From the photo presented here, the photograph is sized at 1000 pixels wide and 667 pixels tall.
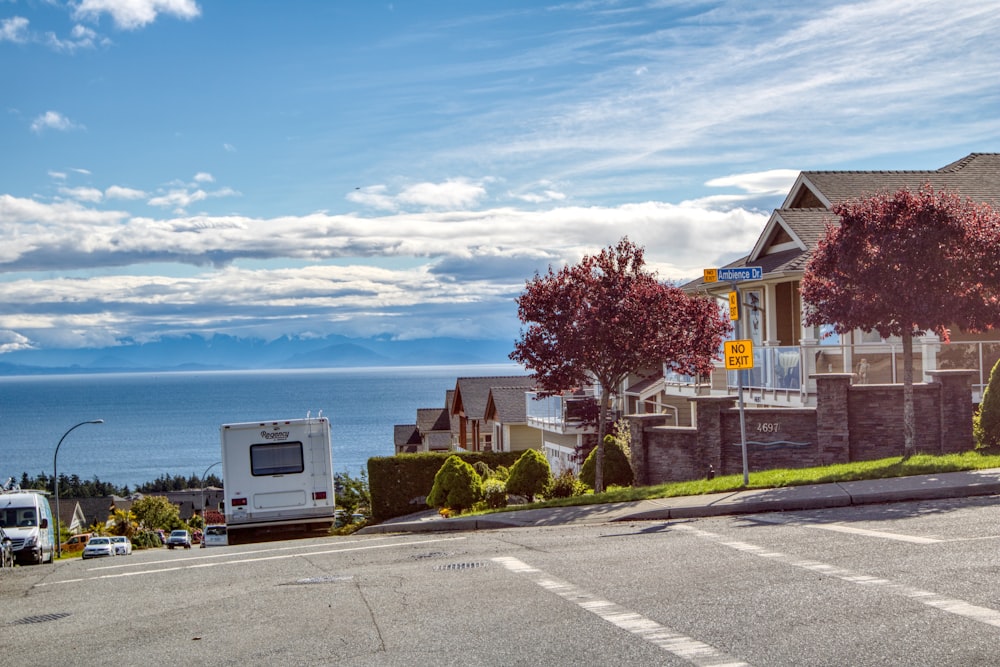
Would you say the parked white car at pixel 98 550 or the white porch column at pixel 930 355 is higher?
the white porch column at pixel 930 355

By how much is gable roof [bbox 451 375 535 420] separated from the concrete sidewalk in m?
35.9

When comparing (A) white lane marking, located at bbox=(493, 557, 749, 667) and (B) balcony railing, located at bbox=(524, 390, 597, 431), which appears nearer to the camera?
(A) white lane marking, located at bbox=(493, 557, 749, 667)

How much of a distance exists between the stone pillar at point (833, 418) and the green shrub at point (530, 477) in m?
7.11

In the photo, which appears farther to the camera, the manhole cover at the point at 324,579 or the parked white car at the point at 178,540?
the parked white car at the point at 178,540

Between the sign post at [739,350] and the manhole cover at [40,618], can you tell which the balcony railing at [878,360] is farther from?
the manhole cover at [40,618]

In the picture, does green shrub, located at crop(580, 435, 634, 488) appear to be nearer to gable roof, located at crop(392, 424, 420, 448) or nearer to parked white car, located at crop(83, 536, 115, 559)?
parked white car, located at crop(83, 536, 115, 559)

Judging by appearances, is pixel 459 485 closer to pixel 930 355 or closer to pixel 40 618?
pixel 930 355

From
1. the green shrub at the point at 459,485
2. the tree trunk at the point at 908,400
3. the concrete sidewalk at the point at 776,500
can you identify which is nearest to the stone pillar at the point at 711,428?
the tree trunk at the point at 908,400

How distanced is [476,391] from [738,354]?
39.1 metres

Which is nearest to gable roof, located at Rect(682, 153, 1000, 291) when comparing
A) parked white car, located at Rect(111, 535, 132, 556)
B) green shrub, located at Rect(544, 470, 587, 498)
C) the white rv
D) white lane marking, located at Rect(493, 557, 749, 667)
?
green shrub, located at Rect(544, 470, 587, 498)

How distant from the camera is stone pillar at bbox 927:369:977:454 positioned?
2058cm

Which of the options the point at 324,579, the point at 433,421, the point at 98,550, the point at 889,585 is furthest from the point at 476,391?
the point at 889,585

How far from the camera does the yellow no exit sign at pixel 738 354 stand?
18.8m

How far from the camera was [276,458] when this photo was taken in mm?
25453
